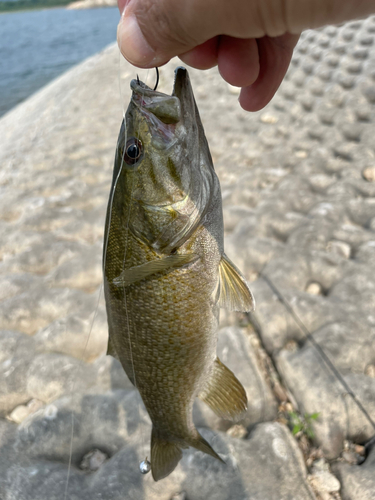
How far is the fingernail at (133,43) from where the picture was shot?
4.17ft

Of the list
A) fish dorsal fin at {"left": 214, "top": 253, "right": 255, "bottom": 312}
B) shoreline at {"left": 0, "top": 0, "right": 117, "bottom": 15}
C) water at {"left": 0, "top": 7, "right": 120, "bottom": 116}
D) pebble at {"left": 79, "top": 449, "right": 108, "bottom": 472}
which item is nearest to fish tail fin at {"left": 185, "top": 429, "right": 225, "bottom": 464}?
fish dorsal fin at {"left": 214, "top": 253, "right": 255, "bottom": 312}

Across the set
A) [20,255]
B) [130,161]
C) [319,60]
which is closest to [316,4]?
[130,161]

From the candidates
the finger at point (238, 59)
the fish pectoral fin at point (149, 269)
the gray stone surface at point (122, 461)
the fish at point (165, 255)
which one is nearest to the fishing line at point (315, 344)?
the gray stone surface at point (122, 461)

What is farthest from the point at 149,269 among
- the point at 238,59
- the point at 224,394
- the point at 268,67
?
the point at 268,67

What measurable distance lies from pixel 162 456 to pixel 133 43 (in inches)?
70.0

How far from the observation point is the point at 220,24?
44.8 inches

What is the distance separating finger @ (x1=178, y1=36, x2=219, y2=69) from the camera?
171 centimetres

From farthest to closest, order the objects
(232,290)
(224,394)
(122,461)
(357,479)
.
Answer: (122,461) < (357,479) < (224,394) < (232,290)

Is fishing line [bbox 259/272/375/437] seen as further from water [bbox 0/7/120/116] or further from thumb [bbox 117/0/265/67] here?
water [bbox 0/7/120/116]

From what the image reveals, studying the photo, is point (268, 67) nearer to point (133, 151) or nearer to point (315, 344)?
point (133, 151)

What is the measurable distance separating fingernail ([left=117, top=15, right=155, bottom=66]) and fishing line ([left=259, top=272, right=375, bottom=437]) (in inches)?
80.8

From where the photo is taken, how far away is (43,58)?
1814 centimetres

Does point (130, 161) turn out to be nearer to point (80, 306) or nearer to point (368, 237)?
point (80, 306)

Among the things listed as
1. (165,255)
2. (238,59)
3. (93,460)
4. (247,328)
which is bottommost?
(247,328)
